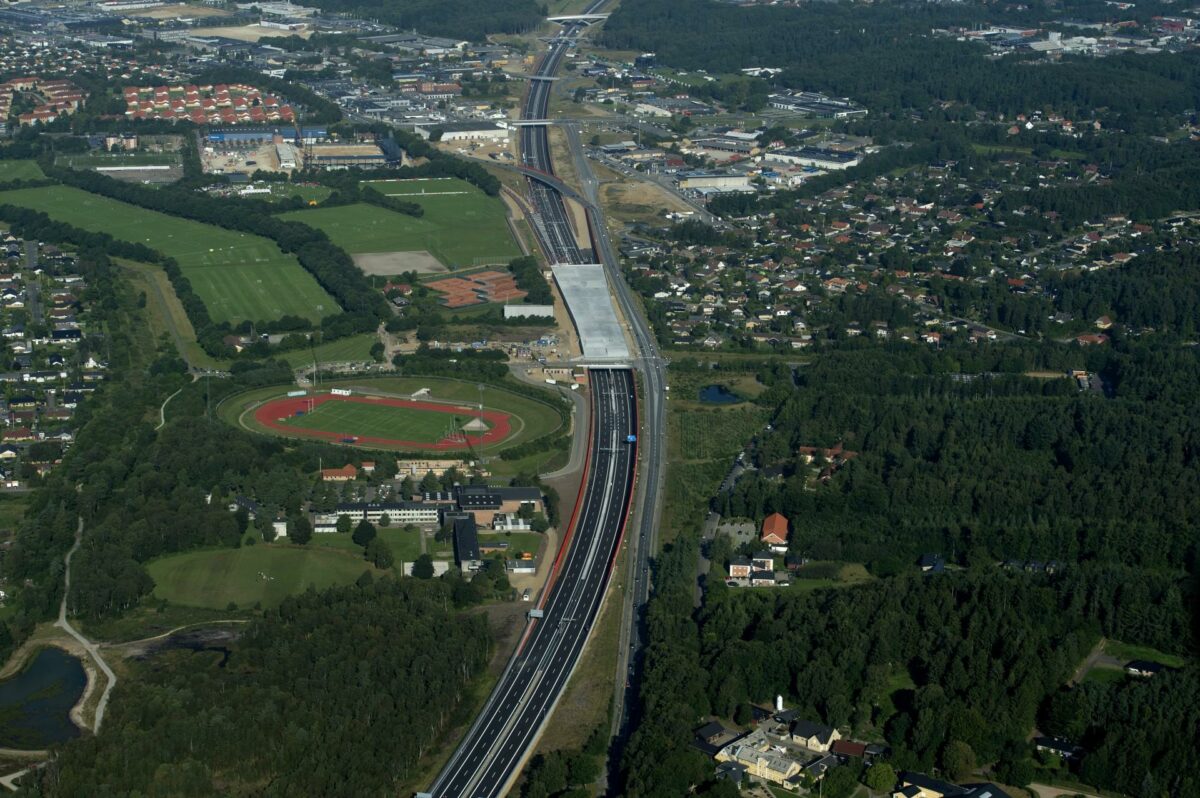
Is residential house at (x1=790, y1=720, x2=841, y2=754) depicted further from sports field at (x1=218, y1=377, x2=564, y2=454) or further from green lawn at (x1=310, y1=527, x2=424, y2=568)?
sports field at (x1=218, y1=377, x2=564, y2=454)

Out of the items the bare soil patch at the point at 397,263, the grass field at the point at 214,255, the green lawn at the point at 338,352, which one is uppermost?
the bare soil patch at the point at 397,263

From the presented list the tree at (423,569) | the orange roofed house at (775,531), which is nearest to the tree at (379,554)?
the tree at (423,569)

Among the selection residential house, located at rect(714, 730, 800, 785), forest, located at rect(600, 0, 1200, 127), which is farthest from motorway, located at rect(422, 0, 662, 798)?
forest, located at rect(600, 0, 1200, 127)

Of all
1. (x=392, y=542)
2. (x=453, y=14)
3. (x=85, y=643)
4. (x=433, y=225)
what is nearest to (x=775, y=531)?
(x=392, y=542)

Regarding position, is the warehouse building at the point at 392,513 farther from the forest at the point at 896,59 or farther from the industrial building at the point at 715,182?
the forest at the point at 896,59

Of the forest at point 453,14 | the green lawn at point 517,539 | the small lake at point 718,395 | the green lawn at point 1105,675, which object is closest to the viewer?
the green lawn at point 1105,675

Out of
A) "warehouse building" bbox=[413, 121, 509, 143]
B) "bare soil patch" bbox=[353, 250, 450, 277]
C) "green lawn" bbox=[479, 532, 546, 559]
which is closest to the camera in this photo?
"green lawn" bbox=[479, 532, 546, 559]

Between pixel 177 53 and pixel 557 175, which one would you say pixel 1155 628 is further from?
pixel 177 53
